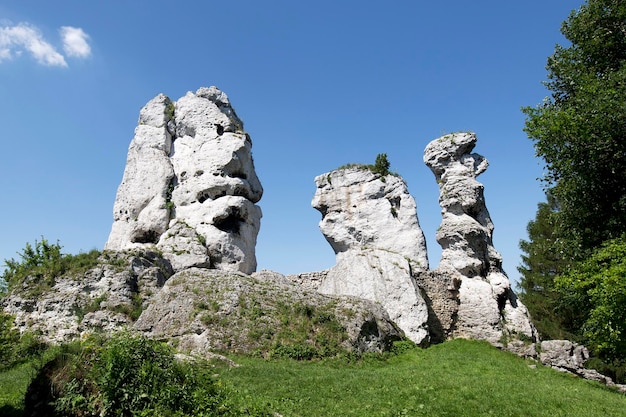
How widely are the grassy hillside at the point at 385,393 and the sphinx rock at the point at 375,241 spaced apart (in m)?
8.31

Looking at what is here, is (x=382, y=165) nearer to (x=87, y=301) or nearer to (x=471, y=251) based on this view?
(x=471, y=251)

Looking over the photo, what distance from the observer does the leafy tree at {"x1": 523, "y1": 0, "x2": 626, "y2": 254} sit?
15.7 m

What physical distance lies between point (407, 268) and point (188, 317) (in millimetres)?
14216

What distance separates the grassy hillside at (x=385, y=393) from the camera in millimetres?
10734

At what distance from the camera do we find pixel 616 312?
46.1 feet

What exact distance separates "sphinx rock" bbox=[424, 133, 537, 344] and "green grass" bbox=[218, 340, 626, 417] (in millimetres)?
8582

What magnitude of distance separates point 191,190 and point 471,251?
69.1 ft

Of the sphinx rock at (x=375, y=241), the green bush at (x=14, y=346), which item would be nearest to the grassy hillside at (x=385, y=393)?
the green bush at (x=14, y=346)

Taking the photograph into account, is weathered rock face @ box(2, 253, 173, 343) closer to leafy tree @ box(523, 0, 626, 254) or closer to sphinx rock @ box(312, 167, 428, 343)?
sphinx rock @ box(312, 167, 428, 343)

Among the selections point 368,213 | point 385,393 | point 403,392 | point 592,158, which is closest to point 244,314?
point 385,393

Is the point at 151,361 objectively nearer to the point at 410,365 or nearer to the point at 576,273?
the point at 410,365

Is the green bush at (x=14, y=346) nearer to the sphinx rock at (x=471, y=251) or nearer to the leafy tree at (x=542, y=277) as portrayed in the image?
the sphinx rock at (x=471, y=251)

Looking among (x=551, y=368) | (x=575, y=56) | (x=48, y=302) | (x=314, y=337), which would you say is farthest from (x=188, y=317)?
(x=575, y=56)

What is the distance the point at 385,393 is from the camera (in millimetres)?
12148
